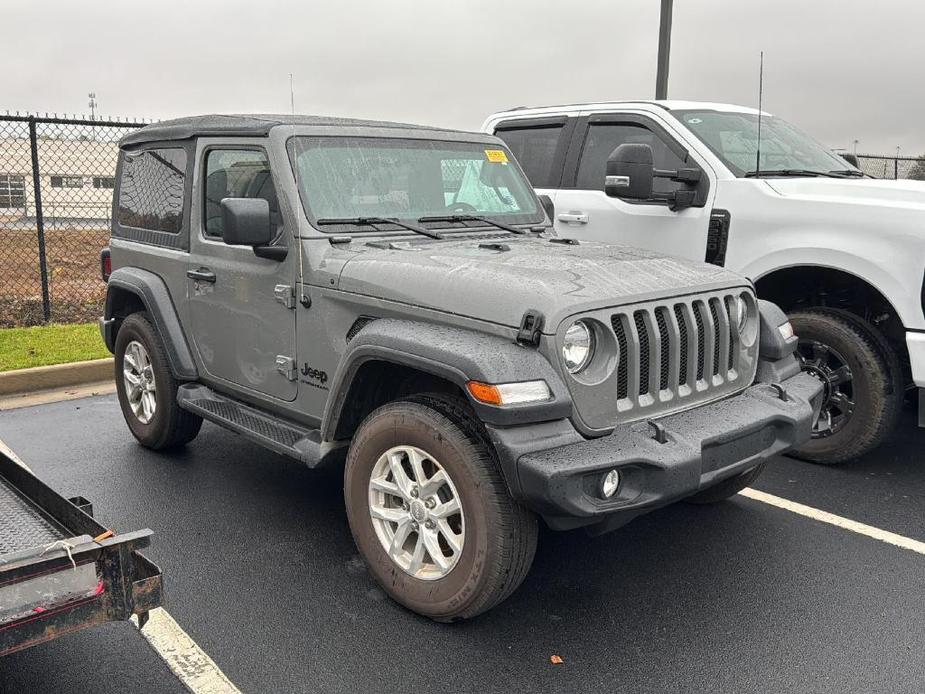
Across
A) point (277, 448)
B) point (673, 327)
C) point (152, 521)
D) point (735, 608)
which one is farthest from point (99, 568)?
point (735, 608)

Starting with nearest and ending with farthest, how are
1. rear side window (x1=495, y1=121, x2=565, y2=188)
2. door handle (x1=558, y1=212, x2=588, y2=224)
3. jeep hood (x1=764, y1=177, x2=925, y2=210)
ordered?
jeep hood (x1=764, y1=177, x2=925, y2=210), door handle (x1=558, y1=212, x2=588, y2=224), rear side window (x1=495, y1=121, x2=565, y2=188)

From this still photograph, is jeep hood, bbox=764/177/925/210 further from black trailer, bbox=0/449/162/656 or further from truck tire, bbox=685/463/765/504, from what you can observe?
black trailer, bbox=0/449/162/656

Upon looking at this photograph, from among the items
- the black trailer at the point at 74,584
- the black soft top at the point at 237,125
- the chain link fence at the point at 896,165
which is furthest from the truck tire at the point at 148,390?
the chain link fence at the point at 896,165

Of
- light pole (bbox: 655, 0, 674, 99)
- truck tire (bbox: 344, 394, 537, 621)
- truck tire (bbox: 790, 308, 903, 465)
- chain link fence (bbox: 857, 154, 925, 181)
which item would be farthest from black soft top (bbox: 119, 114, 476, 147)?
chain link fence (bbox: 857, 154, 925, 181)

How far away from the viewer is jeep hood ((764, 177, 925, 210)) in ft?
16.2

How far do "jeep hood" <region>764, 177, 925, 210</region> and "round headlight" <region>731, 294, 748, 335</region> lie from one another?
62.9 inches

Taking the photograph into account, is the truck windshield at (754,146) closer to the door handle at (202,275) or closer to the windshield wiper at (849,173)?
the windshield wiper at (849,173)

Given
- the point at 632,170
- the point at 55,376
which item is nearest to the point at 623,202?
the point at 632,170

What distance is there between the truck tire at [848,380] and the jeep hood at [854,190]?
0.69 meters

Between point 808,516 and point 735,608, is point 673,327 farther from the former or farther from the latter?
point 808,516

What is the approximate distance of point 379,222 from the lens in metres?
4.16

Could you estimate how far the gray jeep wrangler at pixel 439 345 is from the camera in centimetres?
305

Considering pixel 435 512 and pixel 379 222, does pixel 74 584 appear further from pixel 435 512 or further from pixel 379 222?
pixel 379 222

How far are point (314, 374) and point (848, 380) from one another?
3268mm
